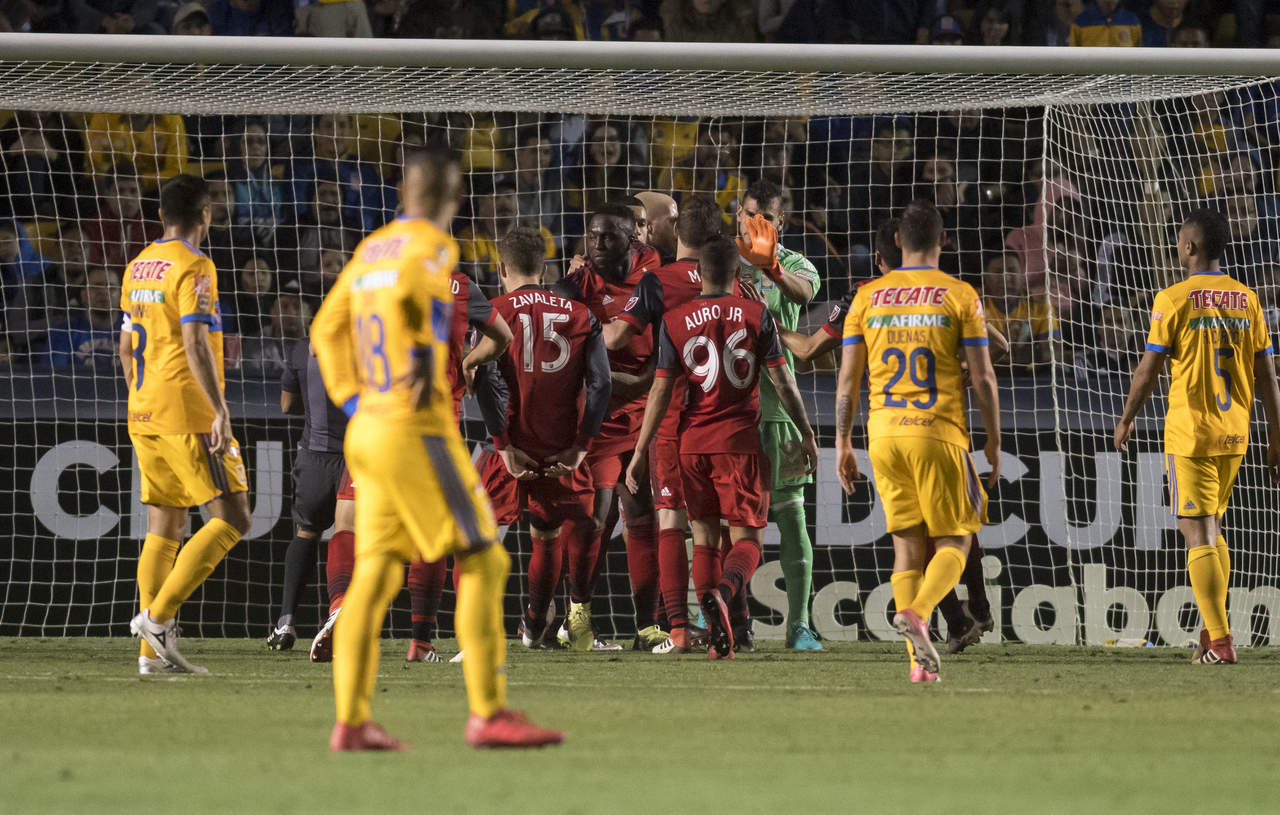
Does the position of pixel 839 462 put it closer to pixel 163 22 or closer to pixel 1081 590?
pixel 1081 590

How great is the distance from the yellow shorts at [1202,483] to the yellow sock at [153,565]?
14.9ft

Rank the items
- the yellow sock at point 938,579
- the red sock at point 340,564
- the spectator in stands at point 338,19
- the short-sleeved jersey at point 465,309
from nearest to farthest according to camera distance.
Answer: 1. the yellow sock at point 938,579
2. the short-sleeved jersey at point 465,309
3. the red sock at point 340,564
4. the spectator in stands at point 338,19

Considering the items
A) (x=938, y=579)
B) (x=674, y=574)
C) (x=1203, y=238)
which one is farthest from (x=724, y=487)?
(x=1203, y=238)

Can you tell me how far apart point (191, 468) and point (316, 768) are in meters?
3.36

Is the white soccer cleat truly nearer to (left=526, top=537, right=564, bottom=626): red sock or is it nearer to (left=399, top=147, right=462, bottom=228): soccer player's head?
(left=526, top=537, right=564, bottom=626): red sock

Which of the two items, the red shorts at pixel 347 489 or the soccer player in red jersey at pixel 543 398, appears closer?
the red shorts at pixel 347 489

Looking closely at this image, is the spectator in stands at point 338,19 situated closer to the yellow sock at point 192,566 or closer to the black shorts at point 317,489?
the black shorts at point 317,489

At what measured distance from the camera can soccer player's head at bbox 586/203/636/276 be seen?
29.7ft

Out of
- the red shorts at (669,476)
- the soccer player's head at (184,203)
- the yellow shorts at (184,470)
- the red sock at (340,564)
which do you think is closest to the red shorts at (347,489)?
the red sock at (340,564)

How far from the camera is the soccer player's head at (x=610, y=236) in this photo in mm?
9039

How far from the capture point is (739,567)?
821 centimetres

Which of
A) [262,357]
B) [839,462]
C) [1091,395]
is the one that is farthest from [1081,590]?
[262,357]

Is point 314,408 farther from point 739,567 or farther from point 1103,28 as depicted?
point 1103,28

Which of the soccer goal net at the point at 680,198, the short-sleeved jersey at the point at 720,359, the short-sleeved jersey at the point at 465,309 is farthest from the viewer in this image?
the soccer goal net at the point at 680,198
